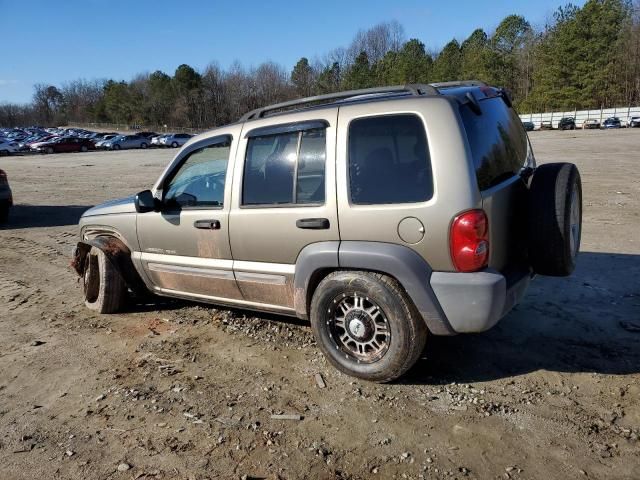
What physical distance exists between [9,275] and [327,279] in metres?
5.61

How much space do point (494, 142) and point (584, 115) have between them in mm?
74580

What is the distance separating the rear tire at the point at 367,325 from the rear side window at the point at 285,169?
2.19ft

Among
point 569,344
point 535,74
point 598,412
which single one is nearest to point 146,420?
point 598,412

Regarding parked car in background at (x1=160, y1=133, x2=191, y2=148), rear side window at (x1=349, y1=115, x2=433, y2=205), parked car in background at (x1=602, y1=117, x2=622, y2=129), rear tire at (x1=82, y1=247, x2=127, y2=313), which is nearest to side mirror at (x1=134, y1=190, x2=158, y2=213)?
rear tire at (x1=82, y1=247, x2=127, y2=313)

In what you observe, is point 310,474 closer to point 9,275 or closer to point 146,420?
point 146,420

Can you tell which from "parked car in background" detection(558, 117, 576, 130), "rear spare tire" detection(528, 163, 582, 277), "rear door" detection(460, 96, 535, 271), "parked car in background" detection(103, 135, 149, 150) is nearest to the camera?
"rear door" detection(460, 96, 535, 271)

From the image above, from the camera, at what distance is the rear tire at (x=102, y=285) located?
207 inches

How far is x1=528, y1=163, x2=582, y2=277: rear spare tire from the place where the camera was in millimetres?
3445

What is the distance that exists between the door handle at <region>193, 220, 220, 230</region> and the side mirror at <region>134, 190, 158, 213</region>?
0.55 meters

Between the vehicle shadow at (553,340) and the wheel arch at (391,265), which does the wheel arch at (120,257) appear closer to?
the wheel arch at (391,265)

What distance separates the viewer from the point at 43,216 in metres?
12.4

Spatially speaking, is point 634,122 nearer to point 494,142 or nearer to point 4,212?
point 4,212

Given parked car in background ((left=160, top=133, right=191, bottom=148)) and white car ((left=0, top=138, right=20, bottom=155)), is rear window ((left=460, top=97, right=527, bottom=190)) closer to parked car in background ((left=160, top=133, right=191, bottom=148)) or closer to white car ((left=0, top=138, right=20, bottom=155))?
white car ((left=0, top=138, right=20, bottom=155))

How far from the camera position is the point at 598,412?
3205 millimetres
